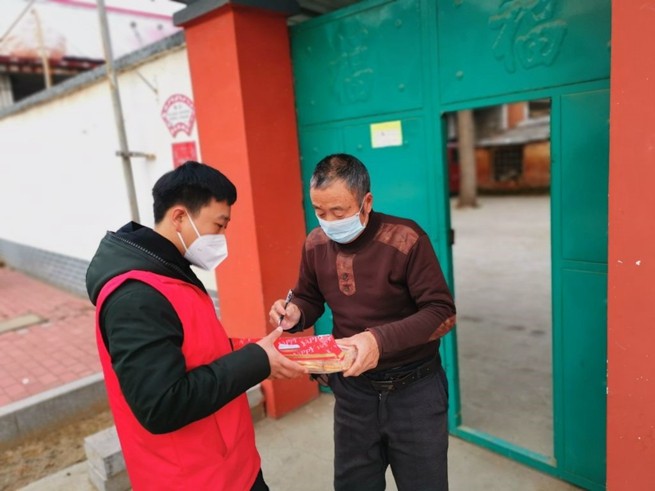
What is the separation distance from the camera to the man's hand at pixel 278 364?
60.6 inches

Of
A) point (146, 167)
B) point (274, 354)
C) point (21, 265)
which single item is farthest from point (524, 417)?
point (21, 265)

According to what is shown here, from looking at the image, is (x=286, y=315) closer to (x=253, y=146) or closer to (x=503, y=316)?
(x=253, y=146)

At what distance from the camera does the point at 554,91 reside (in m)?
2.37

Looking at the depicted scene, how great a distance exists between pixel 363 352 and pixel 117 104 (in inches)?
165

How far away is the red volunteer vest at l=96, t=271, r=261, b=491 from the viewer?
143 cm

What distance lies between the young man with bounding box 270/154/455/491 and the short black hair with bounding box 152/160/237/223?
40 cm

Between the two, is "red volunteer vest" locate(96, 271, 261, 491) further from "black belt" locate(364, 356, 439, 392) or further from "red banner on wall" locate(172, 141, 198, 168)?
"red banner on wall" locate(172, 141, 198, 168)

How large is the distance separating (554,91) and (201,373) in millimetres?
2084

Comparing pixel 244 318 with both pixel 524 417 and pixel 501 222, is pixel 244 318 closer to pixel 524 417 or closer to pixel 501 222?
pixel 524 417

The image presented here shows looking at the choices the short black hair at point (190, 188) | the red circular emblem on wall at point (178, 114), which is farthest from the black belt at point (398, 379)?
the red circular emblem on wall at point (178, 114)

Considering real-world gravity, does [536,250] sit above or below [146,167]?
below

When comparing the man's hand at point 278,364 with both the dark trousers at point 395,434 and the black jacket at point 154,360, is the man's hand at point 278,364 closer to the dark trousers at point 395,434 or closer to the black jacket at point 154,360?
the black jacket at point 154,360

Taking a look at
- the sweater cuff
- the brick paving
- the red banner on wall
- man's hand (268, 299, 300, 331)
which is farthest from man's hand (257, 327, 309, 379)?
the brick paving

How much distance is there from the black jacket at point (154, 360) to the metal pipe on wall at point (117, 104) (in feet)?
12.1
